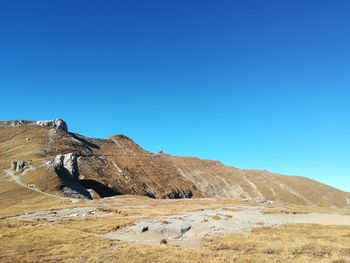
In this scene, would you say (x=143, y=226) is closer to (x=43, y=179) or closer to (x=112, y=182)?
(x=43, y=179)

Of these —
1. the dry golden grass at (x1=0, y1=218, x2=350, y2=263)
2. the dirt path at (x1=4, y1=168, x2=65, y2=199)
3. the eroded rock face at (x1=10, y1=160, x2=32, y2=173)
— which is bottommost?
the dry golden grass at (x1=0, y1=218, x2=350, y2=263)

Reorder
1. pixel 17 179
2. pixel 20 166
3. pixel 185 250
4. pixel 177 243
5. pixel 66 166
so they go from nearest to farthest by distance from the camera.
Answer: pixel 185 250 < pixel 177 243 < pixel 17 179 < pixel 20 166 < pixel 66 166

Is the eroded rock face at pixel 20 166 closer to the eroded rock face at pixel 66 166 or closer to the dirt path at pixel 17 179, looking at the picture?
the dirt path at pixel 17 179

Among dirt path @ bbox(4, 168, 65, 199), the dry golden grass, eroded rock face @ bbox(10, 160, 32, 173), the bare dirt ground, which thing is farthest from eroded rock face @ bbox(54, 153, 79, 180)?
the dry golden grass

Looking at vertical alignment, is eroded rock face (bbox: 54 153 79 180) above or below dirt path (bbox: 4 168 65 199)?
above

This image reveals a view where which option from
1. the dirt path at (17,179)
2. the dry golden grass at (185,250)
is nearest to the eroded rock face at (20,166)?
the dirt path at (17,179)

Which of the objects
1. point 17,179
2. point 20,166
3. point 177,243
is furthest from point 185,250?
point 20,166

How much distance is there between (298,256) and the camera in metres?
31.2

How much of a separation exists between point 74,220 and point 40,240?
68.6 ft

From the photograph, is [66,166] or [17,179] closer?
[17,179]

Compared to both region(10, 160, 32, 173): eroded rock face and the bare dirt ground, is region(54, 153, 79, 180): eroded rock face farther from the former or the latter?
the bare dirt ground

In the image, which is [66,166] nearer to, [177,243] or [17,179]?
[17,179]

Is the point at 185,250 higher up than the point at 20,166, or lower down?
lower down

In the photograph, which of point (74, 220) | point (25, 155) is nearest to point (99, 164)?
point (25, 155)
